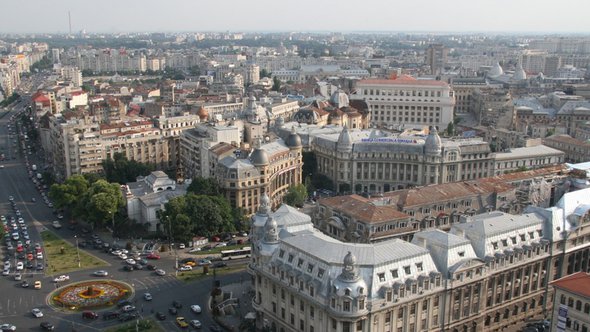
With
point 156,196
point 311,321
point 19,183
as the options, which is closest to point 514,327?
point 311,321

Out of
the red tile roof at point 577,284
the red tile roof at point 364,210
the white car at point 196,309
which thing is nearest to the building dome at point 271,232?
the white car at point 196,309

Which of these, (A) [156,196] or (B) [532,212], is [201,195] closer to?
(A) [156,196]

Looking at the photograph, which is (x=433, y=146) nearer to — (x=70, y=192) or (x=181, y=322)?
(x=181, y=322)

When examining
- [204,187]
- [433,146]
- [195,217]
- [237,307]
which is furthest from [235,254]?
[433,146]

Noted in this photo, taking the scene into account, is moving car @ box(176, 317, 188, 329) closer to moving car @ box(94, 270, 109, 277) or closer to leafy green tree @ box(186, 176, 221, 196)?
moving car @ box(94, 270, 109, 277)

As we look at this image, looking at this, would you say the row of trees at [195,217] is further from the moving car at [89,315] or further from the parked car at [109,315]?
the moving car at [89,315]
